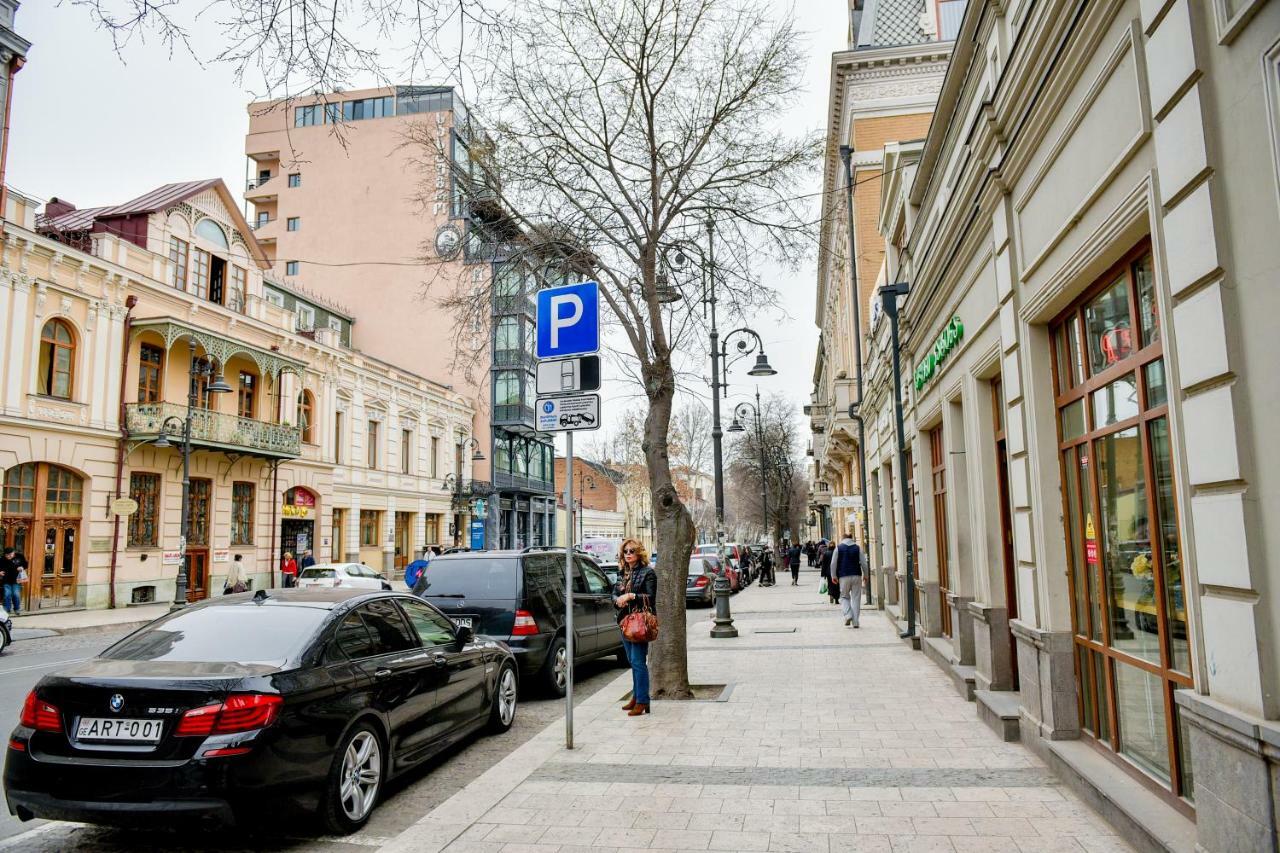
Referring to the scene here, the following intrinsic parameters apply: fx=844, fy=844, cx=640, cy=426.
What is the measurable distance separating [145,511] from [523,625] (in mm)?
21801

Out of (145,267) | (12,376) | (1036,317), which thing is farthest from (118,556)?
(1036,317)

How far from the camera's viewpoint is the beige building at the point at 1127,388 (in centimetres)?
324

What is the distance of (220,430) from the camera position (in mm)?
28031

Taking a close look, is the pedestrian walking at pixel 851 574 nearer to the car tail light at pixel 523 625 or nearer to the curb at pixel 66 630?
the car tail light at pixel 523 625

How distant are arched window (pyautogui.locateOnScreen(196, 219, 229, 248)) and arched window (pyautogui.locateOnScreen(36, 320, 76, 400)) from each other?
6.96 metres

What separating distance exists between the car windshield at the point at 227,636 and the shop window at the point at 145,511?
23179 millimetres

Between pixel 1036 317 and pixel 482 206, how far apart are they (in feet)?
24.8

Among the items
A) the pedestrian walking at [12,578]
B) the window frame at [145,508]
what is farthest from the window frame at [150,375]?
the pedestrian walking at [12,578]

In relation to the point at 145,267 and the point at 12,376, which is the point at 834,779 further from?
the point at 145,267

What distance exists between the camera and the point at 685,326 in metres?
11.8

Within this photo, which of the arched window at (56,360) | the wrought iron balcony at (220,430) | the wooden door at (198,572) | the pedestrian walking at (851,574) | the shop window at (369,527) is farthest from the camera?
the shop window at (369,527)

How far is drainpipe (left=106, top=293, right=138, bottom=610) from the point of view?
24.3 metres

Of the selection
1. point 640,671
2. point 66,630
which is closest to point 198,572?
point 66,630

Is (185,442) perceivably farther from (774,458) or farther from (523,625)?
(774,458)
